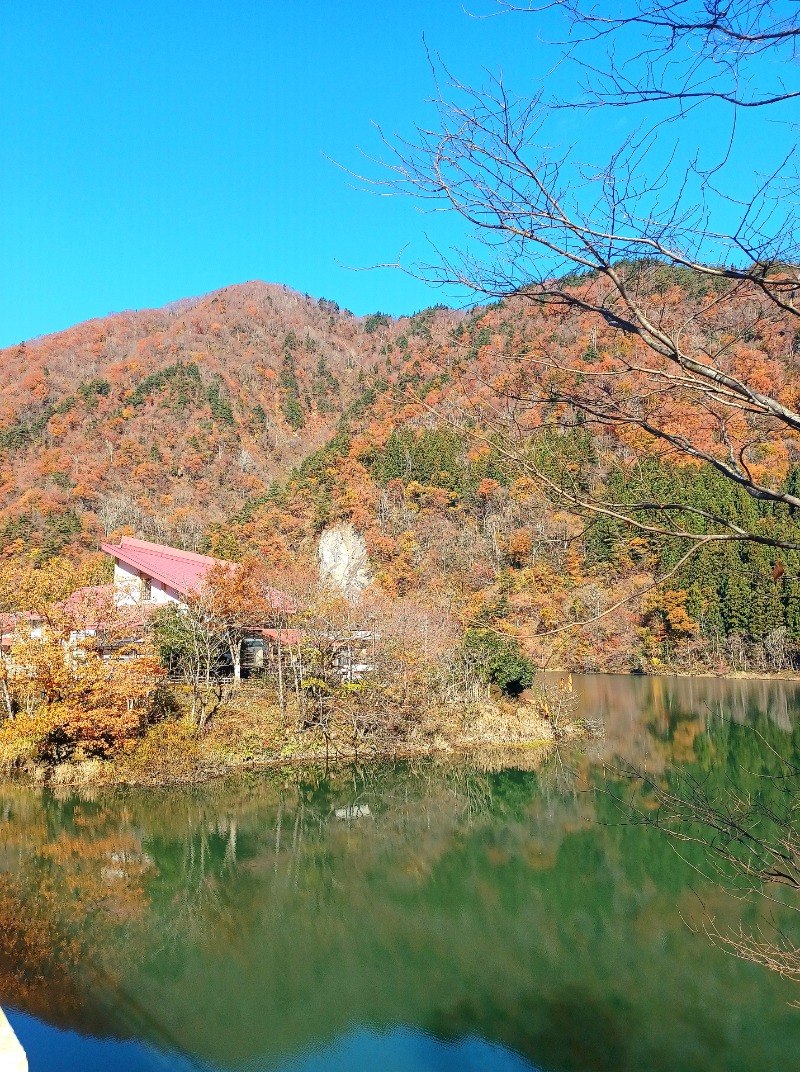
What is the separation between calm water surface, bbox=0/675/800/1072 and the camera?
17.2 feet

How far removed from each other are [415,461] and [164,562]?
17417mm

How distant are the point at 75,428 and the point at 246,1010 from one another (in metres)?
47.3

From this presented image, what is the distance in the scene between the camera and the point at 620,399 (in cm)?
193

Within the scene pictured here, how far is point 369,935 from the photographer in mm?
6969

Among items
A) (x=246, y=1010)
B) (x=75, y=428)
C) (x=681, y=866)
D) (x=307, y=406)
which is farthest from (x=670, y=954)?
(x=307, y=406)

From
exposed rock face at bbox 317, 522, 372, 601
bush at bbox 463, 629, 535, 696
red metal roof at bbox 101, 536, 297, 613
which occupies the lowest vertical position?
bush at bbox 463, 629, 535, 696

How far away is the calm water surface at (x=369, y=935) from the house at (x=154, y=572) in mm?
5946

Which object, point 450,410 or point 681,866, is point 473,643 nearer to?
point 681,866

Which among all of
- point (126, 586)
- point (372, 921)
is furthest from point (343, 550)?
point (372, 921)

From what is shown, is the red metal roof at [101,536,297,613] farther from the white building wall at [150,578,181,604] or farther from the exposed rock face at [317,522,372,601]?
the exposed rock face at [317,522,372,601]

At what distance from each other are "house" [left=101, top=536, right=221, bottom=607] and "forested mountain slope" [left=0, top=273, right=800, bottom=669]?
4.77 meters

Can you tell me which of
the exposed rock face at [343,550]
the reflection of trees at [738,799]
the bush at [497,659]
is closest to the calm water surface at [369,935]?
the reflection of trees at [738,799]

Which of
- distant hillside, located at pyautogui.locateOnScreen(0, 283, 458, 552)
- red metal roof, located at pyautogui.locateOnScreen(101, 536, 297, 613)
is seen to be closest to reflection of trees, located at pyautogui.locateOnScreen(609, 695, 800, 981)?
red metal roof, located at pyautogui.locateOnScreen(101, 536, 297, 613)

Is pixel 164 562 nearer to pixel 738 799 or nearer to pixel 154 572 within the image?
pixel 154 572
